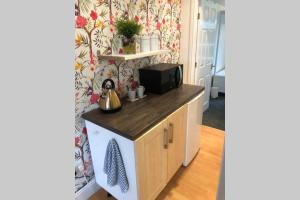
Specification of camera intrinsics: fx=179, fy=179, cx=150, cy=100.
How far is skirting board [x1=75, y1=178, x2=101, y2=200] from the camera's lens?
1.71 metres

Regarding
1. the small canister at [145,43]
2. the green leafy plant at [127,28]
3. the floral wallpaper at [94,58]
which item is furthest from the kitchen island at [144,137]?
the green leafy plant at [127,28]

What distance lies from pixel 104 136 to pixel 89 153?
1.39ft

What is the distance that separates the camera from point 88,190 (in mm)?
1781

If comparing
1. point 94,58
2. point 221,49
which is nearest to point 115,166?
point 94,58

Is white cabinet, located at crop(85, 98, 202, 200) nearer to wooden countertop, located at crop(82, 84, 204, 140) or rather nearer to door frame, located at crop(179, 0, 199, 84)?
wooden countertop, located at crop(82, 84, 204, 140)

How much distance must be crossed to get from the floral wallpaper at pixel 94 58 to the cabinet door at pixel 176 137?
0.65 metres

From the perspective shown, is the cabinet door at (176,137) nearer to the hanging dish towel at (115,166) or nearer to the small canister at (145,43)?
the hanging dish towel at (115,166)

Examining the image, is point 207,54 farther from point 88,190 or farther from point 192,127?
point 88,190

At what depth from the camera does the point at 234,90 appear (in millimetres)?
436

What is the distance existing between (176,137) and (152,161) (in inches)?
16.2

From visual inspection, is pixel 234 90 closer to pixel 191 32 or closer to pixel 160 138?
pixel 160 138

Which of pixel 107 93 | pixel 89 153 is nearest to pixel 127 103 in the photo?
pixel 107 93

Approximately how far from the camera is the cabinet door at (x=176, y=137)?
1661 millimetres

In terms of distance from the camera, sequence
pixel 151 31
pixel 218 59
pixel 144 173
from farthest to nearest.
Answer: pixel 218 59 < pixel 151 31 < pixel 144 173
